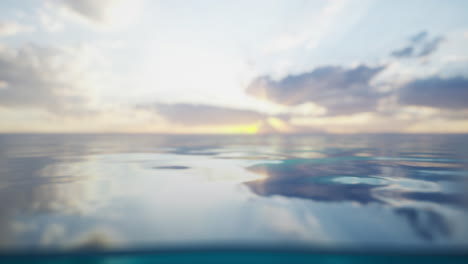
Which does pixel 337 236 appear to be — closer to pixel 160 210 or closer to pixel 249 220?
pixel 249 220

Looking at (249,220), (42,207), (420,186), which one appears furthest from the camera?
(420,186)

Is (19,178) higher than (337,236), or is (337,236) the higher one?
(19,178)

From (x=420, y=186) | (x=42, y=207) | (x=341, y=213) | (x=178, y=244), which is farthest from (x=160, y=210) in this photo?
(x=420, y=186)

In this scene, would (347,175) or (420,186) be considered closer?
(420,186)

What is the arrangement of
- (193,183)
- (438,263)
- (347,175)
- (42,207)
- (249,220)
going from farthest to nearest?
(347,175) → (193,183) → (42,207) → (249,220) → (438,263)

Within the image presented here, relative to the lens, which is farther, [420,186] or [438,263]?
[420,186]

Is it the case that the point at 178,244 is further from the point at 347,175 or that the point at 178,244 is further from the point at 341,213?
the point at 347,175

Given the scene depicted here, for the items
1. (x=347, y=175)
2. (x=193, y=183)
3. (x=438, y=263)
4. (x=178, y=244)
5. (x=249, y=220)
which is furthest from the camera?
(x=347, y=175)

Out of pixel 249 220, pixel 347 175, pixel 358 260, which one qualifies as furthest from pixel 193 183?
pixel 347 175

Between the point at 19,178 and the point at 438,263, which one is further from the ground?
the point at 19,178
